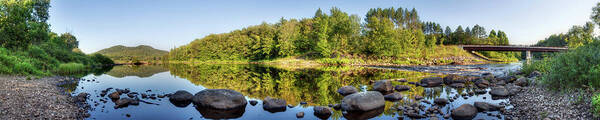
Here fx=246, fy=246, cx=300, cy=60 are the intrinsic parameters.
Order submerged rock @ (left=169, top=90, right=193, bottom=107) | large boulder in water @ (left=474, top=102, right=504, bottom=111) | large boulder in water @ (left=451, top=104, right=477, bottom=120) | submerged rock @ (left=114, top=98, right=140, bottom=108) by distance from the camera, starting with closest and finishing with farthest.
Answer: large boulder in water @ (left=451, top=104, right=477, bottom=120) < large boulder in water @ (left=474, top=102, right=504, bottom=111) < submerged rock @ (left=114, top=98, right=140, bottom=108) < submerged rock @ (left=169, top=90, right=193, bottom=107)

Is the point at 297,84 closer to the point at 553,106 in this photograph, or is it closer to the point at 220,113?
the point at 220,113

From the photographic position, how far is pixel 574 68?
393 inches

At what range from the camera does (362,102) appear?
10.0 m

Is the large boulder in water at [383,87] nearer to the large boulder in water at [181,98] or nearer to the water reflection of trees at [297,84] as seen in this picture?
the water reflection of trees at [297,84]

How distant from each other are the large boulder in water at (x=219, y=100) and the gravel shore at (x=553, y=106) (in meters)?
10.4

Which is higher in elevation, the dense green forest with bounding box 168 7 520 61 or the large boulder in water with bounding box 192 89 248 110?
the dense green forest with bounding box 168 7 520 61

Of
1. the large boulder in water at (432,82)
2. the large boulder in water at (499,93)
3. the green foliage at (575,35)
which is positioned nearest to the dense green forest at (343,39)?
the green foliage at (575,35)

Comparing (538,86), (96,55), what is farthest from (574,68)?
(96,55)

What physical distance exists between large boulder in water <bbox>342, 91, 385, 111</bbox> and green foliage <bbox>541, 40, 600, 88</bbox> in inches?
285

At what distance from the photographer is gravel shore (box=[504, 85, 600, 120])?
24.5ft

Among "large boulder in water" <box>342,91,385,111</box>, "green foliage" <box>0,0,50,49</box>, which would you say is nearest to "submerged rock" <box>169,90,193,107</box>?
"large boulder in water" <box>342,91,385,111</box>

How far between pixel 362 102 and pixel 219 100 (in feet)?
20.2

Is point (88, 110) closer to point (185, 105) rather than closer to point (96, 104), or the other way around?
point (96, 104)

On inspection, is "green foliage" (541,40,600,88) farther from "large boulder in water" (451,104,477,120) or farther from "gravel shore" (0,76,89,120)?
"gravel shore" (0,76,89,120)
